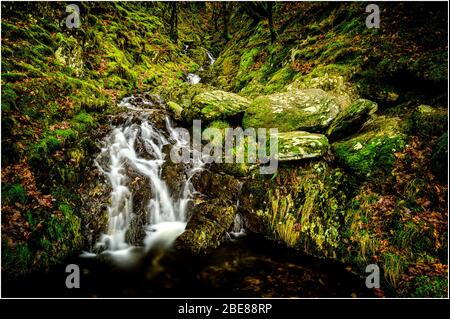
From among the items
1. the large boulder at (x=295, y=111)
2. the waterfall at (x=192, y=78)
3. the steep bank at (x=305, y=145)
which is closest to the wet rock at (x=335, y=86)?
the steep bank at (x=305, y=145)

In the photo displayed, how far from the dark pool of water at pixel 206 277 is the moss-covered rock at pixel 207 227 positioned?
0.25 meters

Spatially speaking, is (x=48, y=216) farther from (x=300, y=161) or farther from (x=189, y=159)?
(x=300, y=161)

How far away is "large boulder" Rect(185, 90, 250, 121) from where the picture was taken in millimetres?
9164

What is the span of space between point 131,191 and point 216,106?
4294 mm

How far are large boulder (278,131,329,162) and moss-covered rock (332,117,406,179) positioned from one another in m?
0.43

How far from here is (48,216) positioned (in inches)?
219

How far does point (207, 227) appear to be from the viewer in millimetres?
6594

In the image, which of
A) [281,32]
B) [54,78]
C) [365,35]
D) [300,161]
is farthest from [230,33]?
[300,161]

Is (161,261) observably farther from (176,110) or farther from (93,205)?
(176,110)

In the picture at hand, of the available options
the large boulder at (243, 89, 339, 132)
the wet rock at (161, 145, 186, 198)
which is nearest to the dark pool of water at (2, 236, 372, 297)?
the wet rock at (161, 145, 186, 198)

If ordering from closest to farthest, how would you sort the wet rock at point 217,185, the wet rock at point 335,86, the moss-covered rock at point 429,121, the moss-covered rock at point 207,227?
the moss-covered rock at point 429,121, the moss-covered rock at point 207,227, the wet rock at point 217,185, the wet rock at point 335,86

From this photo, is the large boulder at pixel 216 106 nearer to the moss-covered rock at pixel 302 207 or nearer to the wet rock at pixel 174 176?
the wet rock at pixel 174 176

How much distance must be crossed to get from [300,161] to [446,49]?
5396mm

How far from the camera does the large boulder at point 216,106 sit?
9164 millimetres
